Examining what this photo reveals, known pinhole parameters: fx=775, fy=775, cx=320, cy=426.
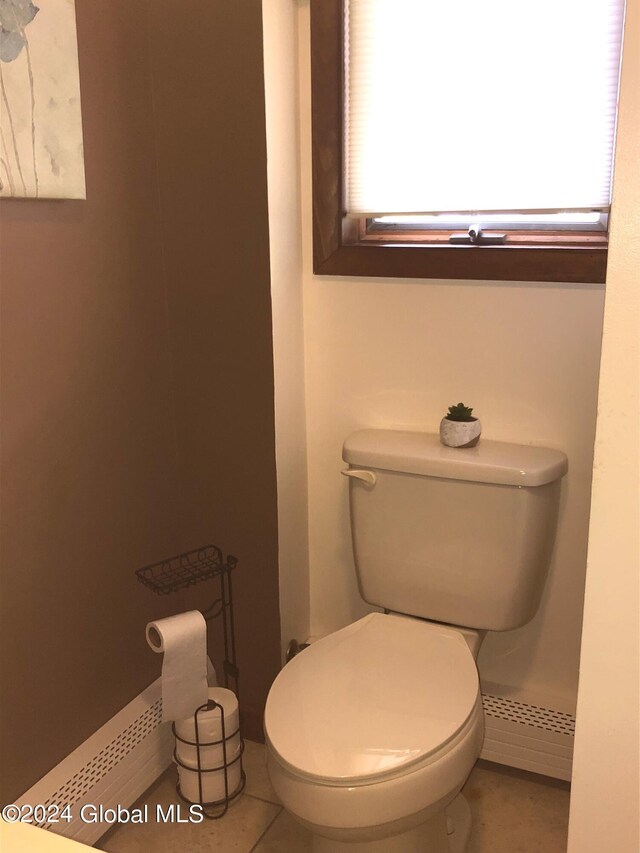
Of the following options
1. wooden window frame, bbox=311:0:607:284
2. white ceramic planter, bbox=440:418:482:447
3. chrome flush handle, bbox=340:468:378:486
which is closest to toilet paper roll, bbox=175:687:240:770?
chrome flush handle, bbox=340:468:378:486

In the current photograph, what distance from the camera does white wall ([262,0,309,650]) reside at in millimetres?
1671

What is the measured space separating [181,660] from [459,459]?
0.73m

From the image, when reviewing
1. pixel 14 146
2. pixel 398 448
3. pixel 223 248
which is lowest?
pixel 398 448

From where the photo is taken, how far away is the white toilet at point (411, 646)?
51.8 inches

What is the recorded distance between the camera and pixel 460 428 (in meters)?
1.70

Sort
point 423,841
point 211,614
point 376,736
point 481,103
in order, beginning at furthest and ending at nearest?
point 211,614
point 481,103
point 423,841
point 376,736

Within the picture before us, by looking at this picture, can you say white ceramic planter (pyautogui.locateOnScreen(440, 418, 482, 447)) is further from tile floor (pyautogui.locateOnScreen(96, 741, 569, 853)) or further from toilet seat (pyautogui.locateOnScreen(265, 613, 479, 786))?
tile floor (pyautogui.locateOnScreen(96, 741, 569, 853))

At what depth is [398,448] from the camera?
172 centimetres

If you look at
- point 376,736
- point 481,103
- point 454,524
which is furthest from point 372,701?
point 481,103

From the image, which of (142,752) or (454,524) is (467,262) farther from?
(142,752)

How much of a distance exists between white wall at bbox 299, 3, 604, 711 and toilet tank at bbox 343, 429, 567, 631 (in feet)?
0.25

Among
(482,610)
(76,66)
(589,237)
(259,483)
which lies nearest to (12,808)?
(259,483)

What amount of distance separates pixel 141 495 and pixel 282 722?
0.68 m

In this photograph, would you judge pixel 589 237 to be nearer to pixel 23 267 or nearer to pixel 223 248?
pixel 223 248
